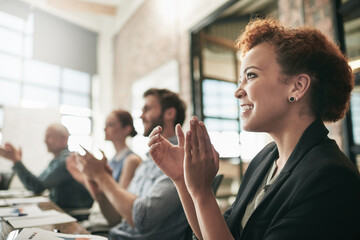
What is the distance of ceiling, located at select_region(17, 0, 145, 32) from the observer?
531 cm

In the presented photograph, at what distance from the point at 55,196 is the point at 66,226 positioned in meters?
1.34

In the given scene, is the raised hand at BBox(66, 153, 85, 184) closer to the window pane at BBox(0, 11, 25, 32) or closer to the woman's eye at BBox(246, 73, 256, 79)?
the woman's eye at BBox(246, 73, 256, 79)

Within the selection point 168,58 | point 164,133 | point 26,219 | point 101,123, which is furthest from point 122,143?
point 101,123

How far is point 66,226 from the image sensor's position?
46.7 inches

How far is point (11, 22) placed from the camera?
5664 millimetres

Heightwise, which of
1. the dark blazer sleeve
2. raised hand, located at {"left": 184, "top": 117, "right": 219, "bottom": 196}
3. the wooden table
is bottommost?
the wooden table

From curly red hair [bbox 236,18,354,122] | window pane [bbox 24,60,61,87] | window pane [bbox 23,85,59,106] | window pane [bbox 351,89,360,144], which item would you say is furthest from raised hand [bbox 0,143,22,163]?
window pane [bbox 24,60,61,87]

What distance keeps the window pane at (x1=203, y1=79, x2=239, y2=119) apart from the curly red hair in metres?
2.64

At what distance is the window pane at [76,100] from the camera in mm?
6375

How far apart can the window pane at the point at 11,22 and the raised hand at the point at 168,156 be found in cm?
612

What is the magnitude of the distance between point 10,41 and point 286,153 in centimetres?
651

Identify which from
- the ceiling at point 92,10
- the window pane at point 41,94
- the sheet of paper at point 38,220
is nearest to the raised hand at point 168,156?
the sheet of paper at point 38,220

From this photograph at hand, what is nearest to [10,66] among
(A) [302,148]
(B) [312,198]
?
(A) [302,148]

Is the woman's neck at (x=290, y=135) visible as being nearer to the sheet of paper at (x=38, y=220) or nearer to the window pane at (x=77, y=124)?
the sheet of paper at (x=38, y=220)
